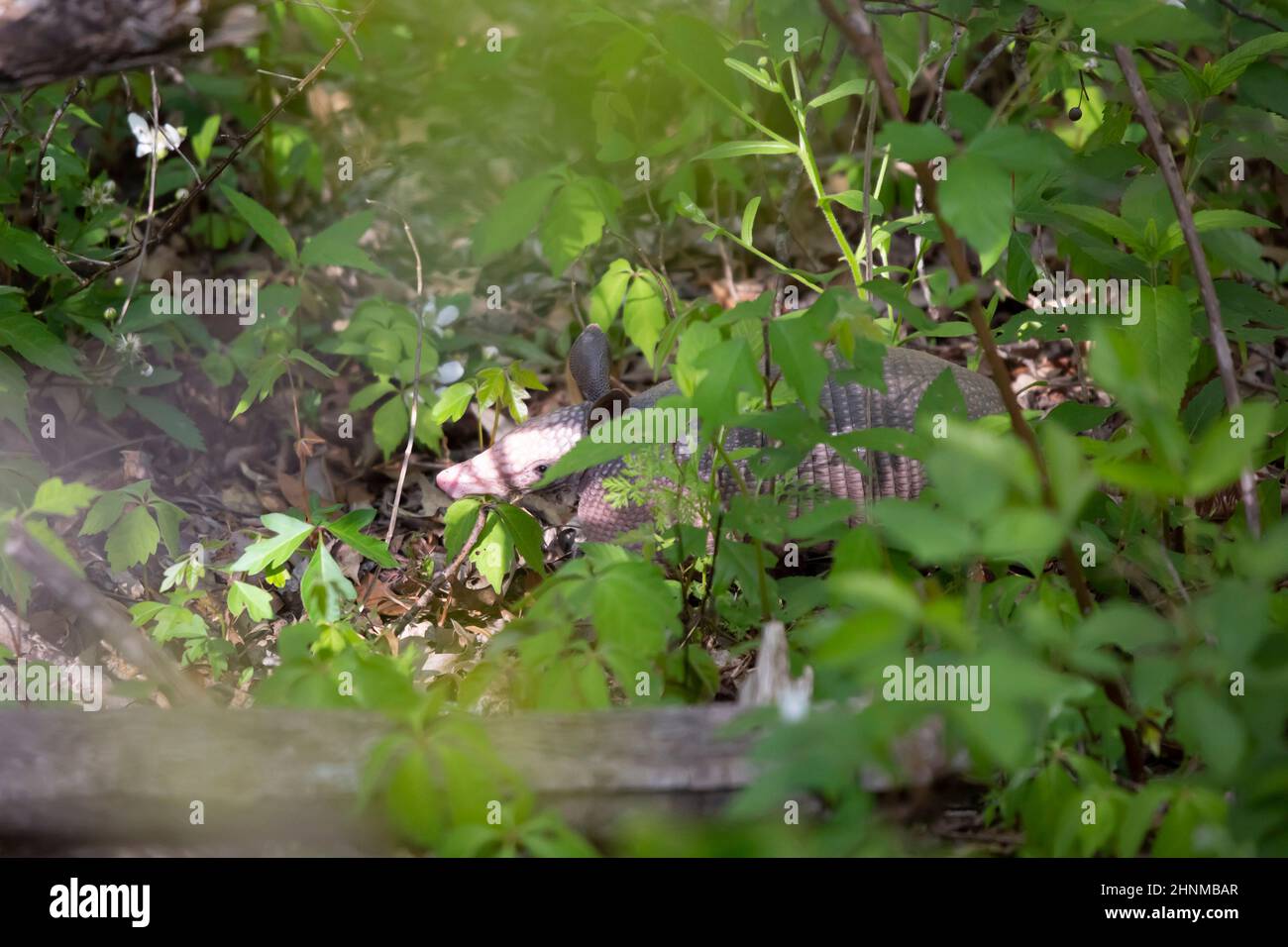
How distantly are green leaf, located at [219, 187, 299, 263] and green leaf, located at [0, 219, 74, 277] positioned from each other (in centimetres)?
69

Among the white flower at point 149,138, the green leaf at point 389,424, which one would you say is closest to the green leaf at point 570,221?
the green leaf at point 389,424

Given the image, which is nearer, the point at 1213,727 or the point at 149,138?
the point at 1213,727

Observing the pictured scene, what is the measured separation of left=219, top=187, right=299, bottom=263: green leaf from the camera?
297 centimetres

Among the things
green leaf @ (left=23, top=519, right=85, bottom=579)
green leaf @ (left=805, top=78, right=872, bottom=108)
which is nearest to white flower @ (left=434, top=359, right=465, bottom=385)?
green leaf @ (left=805, top=78, right=872, bottom=108)

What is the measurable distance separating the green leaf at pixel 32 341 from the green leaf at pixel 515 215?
1308 millimetres

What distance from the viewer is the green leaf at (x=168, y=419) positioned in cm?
408

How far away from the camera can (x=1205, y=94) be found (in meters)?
2.71

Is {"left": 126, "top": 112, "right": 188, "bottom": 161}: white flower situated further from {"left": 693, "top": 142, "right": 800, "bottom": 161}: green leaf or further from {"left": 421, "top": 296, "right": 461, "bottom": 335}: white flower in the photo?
{"left": 693, "top": 142, "right": 800, "bottom": 161}: green leaf

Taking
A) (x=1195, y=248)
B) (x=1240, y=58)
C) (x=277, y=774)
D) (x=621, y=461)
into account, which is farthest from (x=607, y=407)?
(x=277, y=774)

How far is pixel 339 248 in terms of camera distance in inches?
128

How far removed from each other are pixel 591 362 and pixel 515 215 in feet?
3.09

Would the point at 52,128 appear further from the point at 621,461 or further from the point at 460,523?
the point at 621,461
